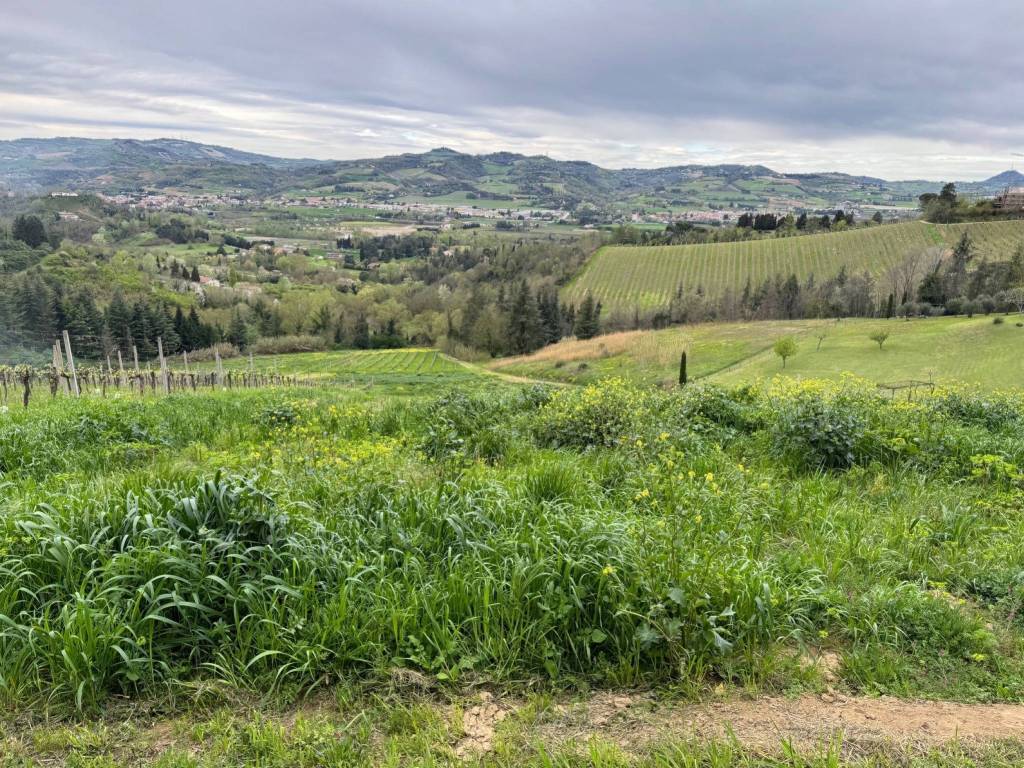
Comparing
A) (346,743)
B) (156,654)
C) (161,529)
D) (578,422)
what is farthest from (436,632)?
(578,422)

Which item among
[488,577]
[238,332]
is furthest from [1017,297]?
[238,332]

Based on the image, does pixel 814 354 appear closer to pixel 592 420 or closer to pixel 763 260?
pixel 592 420

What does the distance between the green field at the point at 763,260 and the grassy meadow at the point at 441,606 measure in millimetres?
90984

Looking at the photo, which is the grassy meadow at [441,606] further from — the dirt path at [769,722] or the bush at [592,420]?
the bush at [592,420]

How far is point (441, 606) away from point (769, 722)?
186 cm

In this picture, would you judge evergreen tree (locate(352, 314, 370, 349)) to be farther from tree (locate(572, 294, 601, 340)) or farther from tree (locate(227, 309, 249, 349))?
tree (locate(572, 294, 601, 340))

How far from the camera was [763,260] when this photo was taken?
104812 millimetres

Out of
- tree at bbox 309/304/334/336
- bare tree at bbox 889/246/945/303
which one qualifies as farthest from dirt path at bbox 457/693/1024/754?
tree at bbox 309/304/334/336

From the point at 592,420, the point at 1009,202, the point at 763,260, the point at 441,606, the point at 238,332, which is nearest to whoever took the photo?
the point at 441,606

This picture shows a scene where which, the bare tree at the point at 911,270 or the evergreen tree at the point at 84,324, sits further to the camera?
the bare tree at the point at 911,270

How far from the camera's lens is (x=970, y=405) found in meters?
9.59

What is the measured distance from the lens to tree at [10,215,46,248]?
300ft

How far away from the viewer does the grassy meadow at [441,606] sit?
292 centimetres

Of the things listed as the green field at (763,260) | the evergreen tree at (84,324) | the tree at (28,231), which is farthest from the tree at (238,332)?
the green field at (763,260)
